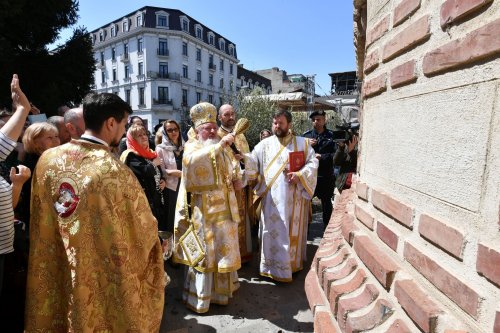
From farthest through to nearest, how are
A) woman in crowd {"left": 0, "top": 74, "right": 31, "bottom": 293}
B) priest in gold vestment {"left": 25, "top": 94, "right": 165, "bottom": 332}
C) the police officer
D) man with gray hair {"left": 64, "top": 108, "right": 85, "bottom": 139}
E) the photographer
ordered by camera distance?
1. the police officer
2. the photographer
3. man with gray hair {"left": 64, "top": 108, "right": 85, "bottom": 139}
4. woman in crowd {"left": 0, "top": 74, "right": 31, "bottom": 293}
5. priest in gold vestment {"left": 25, "top": 94, "right": 165, "bottom": 332}

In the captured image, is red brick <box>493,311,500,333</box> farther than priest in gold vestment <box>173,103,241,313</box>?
No

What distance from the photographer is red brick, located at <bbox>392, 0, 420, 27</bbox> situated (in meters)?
0.89

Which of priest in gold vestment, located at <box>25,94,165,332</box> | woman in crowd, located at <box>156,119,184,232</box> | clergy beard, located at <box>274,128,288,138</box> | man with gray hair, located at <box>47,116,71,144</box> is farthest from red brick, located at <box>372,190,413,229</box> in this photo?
woman in crowd, located at <box>156,119,184,232</box>

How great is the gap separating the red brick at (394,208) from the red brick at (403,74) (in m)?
0.37

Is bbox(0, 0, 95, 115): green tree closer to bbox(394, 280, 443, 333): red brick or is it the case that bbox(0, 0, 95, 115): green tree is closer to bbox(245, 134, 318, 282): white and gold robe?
bbox(245, 134, 318, 282): white and gold robe

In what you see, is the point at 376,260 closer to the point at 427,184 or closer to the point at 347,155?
the point at 427,184

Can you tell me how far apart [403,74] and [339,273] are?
729mm

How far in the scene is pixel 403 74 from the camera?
95cm

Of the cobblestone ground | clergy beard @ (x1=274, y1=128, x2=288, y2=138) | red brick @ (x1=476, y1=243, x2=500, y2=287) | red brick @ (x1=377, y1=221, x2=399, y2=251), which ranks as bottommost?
the cobblestone ground

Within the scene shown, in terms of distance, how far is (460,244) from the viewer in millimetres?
691

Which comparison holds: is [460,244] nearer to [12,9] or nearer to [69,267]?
[69,267]

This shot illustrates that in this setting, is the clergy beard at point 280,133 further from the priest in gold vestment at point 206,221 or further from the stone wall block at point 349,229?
the stone wall block at point 349,229

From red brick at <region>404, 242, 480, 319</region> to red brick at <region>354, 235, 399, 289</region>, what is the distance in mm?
66

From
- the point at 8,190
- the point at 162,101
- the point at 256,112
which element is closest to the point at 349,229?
the point at 8,190
